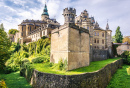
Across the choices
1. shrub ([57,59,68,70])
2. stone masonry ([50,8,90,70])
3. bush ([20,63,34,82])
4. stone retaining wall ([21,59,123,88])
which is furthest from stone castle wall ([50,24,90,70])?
bush ([20,63,34,82])

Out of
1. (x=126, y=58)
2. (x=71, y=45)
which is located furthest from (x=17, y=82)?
(x=126, y=58)

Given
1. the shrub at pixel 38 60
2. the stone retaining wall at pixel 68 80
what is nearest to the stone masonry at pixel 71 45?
the shrub at pixel 38 60

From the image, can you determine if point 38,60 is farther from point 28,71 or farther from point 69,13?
point 69,13

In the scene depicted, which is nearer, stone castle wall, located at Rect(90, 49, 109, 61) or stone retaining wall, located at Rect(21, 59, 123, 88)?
stone retaining wall, located at Rect(21, 59, 123, 88)

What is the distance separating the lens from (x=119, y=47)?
36625 mm

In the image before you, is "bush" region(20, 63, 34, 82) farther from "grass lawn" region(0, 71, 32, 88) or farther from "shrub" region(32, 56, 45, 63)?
"shrub" region(32, 56, 45, 63)

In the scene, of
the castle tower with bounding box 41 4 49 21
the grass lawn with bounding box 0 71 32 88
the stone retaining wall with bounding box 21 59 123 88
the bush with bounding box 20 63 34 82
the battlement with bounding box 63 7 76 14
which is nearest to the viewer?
the stone retaining wall with bounding box 21 59 123 88

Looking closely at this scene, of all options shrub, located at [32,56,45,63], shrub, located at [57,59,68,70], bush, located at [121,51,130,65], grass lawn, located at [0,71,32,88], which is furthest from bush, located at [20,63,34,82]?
bush, located at [121,51,130,65]

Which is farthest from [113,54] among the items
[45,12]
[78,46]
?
[45,12]

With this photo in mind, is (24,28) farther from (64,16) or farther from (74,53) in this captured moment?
(74,53)

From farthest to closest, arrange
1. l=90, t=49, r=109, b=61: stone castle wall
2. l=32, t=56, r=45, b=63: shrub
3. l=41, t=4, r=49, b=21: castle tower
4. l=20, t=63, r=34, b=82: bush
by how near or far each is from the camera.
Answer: l=41, t=4, r=49, b=21: castle tower, l=90, t=49, r=109, b=61: stone castle wall, l=32, t=56, r=45, b=63: shrub, l=20, t=63, r=34, b=82: bush

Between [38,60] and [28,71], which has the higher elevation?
[38,60]

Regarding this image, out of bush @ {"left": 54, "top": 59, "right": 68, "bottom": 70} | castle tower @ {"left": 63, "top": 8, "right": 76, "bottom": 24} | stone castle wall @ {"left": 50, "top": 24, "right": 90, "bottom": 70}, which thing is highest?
castle tower @ {"left": 63, "top": 8, "right": 76, "bottom": 24}

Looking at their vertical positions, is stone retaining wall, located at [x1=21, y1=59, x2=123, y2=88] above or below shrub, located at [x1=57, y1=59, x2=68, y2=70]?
below
